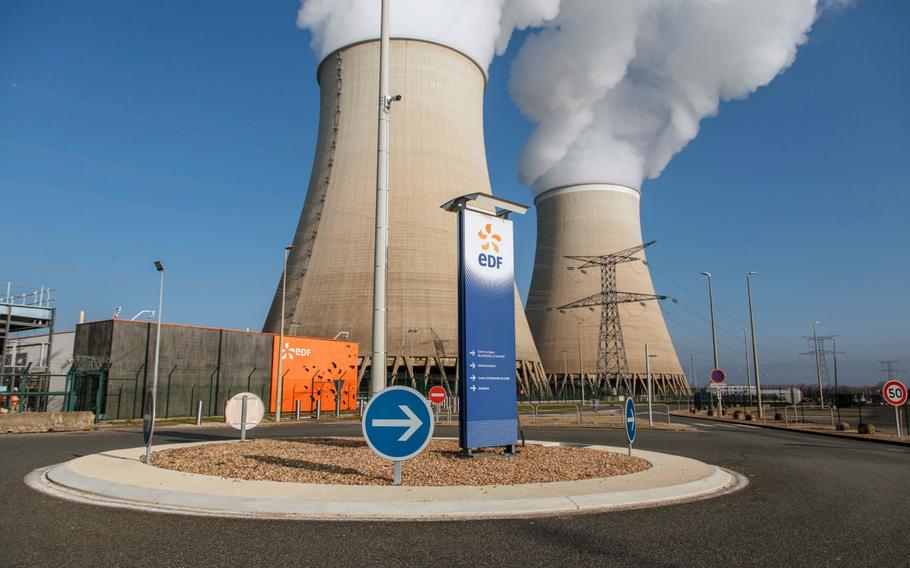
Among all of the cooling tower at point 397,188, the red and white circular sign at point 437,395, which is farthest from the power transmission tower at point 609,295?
the red and white circular sign at point 437,395

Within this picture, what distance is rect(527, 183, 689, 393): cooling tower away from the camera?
43875 millimetres

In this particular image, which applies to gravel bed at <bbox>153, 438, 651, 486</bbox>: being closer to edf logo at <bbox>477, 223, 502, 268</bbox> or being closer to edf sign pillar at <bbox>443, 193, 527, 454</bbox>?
edf sign pillar at <bbox>443, 193, 527, 454</bbox>

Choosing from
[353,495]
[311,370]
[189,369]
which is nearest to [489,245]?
[353,495]

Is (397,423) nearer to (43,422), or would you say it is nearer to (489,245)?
(489,245)

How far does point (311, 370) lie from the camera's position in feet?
109

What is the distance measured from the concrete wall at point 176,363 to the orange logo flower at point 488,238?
21.8 meters

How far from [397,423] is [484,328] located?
330cm

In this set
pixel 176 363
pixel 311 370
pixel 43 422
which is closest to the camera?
pixel 43 422

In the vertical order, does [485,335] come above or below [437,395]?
above

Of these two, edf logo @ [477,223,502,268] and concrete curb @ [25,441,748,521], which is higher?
edf logo @ [477,223,502,268]

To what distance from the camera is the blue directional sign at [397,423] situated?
22.0ft

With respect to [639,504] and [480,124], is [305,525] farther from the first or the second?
[480,124]

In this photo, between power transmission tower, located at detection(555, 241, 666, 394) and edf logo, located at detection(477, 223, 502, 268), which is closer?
edf logo, located at detection(477, 223, 502, 268)

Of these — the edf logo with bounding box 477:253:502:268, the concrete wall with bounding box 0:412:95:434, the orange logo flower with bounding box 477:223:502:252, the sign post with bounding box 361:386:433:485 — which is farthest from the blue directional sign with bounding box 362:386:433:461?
the concrete wall with bounding box 0:412:95:434
